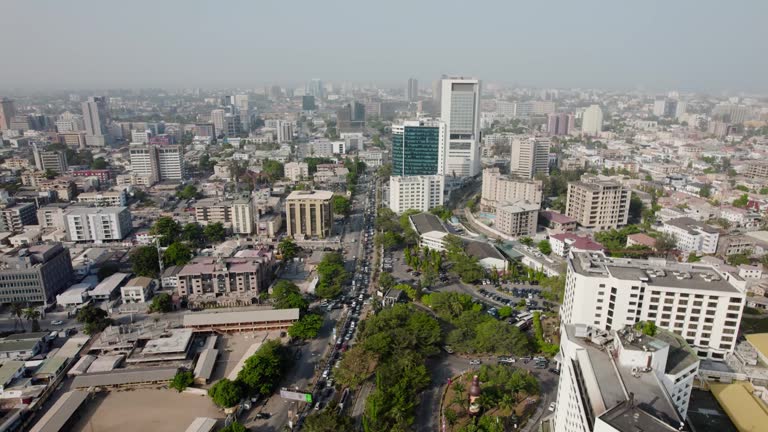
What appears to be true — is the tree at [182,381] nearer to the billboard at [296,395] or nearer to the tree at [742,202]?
the billboard at [296,395]

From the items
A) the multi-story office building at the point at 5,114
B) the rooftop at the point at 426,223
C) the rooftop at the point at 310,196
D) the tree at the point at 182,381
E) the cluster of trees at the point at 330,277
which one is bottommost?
the tree at the point at 182,381

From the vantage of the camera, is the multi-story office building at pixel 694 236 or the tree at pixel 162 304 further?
the multi-story office building at pixel 694 236

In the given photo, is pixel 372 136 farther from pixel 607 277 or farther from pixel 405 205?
A: pixel 607 277

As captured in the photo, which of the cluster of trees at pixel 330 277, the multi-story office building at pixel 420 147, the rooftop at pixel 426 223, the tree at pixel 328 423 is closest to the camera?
the tree at pixel 328 423

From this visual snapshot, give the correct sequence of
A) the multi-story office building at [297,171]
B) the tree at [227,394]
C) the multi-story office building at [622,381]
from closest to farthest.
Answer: the multi-story office building at [622,381] < the tree at [227,394] < the multi-story office building at [297,171]

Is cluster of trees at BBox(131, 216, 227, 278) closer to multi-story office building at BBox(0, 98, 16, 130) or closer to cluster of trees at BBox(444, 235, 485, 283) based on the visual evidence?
cluster of trees at BBox(444, 235, 485, 283)

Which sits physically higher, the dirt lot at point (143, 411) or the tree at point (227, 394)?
the tree at point (227, 394)

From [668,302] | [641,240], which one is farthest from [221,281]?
[641,240]

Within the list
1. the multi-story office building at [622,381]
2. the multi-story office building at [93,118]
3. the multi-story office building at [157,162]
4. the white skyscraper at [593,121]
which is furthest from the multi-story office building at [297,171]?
the white skyscraper at [593,121]
